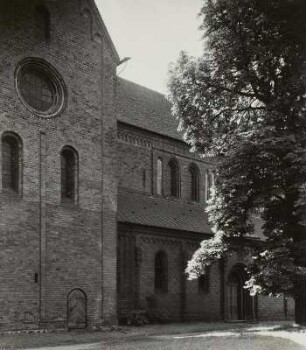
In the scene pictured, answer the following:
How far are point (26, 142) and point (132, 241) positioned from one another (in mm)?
7731

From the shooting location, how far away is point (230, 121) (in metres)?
21.7

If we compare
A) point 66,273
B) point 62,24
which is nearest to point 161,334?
point 66,273

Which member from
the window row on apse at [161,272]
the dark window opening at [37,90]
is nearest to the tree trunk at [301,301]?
the window row on apse at [161,272]

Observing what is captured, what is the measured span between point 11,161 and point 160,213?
1013cm

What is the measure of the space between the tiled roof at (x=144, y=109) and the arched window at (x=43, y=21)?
7.18 metres

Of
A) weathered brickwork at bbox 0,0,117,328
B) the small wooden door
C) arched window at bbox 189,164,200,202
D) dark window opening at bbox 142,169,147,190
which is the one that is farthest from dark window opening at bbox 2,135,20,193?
the small wooden door

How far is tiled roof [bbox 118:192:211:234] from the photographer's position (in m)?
25.8

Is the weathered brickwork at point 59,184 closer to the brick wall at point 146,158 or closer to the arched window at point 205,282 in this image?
the brick wall at point 146,158

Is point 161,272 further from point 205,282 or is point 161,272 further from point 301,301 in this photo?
point 301,301

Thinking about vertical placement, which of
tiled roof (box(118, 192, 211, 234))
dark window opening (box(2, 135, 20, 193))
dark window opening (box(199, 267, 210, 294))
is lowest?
dark window opening (box(199, 267, 210, 294))

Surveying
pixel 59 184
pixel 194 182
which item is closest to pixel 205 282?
pixel 194 182

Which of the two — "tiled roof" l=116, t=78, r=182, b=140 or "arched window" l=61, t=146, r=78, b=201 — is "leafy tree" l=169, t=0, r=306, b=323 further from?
"tiled roof" l=116, t=78, r=182, b=140

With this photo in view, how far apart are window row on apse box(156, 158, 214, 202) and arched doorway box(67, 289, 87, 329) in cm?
968

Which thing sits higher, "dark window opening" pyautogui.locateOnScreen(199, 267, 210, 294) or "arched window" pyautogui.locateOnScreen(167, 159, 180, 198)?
"arched window" pyautogui.locateOnScreen(167, 159, 180, 198)
